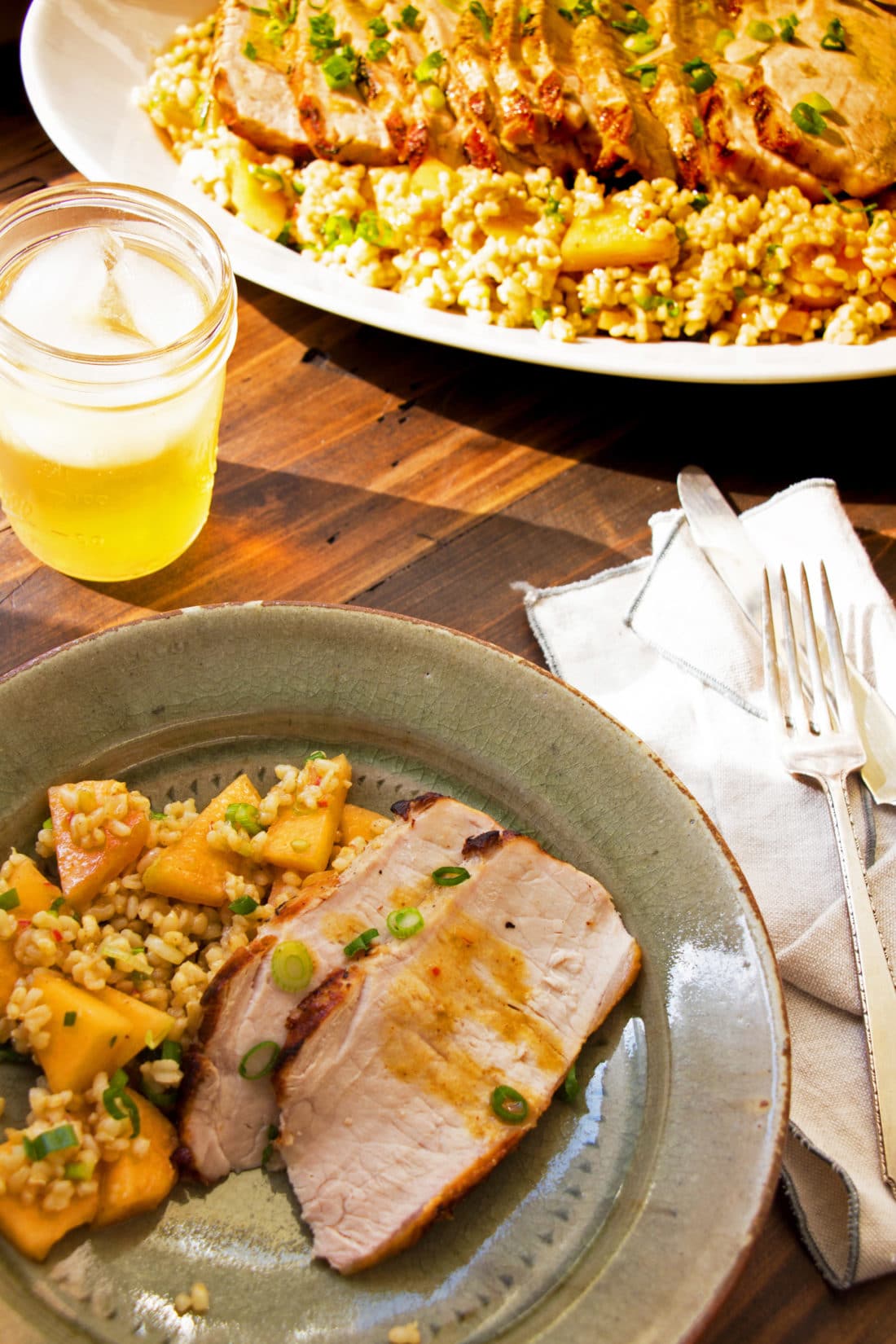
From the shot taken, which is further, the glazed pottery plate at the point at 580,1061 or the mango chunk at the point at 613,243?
the mango chunk at the point at 613,243

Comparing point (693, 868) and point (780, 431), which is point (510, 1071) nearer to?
point (693, 868)

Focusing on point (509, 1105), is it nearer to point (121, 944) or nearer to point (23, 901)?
point (121, 944)

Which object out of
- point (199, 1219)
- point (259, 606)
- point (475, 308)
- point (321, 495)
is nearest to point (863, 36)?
point (475, 308)

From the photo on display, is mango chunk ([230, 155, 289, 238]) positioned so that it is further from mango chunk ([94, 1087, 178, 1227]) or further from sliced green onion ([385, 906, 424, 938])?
mango chunk ([94, 1087, 178, 1227])

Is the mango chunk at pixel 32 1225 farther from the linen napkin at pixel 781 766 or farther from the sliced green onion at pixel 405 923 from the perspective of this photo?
the linen napkin at pixel 781 766

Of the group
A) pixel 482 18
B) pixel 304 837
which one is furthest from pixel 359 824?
pixel 482 18

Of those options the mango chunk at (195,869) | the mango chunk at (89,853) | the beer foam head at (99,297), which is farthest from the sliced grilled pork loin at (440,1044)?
the beer foam head at (99,297)

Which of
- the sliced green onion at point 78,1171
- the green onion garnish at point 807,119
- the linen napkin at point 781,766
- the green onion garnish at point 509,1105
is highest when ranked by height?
the green onion garnish at point 807,119

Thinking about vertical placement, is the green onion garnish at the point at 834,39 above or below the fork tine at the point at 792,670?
above
